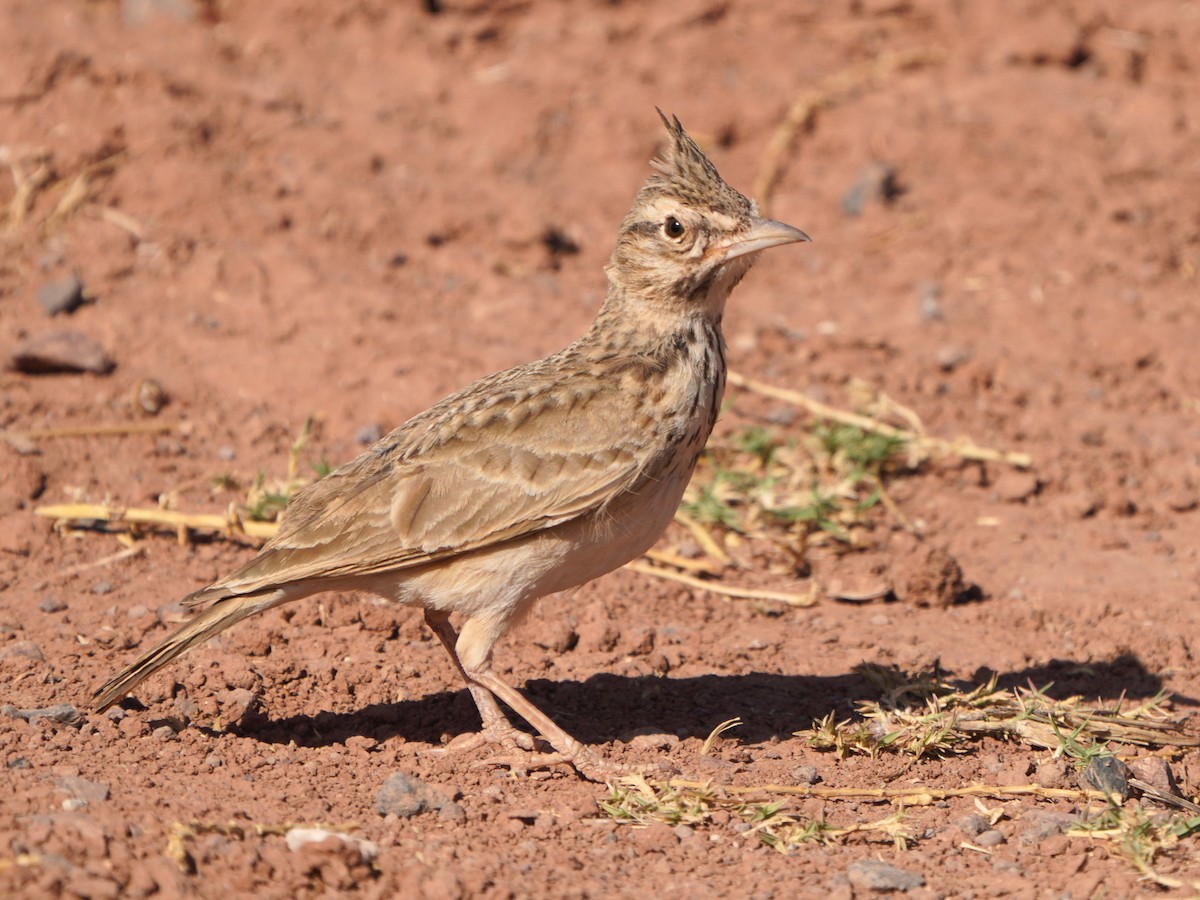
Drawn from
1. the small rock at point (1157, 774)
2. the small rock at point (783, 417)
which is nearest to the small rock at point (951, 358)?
the small rock at point (783, 417)

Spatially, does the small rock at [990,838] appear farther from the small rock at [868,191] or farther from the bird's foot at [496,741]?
the small rock at [868,191]

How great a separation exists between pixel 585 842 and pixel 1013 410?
4.54 metres

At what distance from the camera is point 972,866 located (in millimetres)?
4379

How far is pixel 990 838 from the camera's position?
452cm

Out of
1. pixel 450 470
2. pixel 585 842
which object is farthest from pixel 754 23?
pixel 585 842

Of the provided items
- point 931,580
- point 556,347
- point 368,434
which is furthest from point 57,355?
point 931,580

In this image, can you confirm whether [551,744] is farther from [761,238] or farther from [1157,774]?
[1157,774]

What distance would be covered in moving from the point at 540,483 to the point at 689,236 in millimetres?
1015

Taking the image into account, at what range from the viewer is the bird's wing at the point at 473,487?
4.95 metres

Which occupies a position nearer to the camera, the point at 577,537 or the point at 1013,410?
the point at 577,537

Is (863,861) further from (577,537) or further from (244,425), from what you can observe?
(244,425)

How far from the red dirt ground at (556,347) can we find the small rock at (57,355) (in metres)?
0.11

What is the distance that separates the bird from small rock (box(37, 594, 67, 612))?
0.90 metres

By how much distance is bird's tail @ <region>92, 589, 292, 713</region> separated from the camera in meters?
4.85
